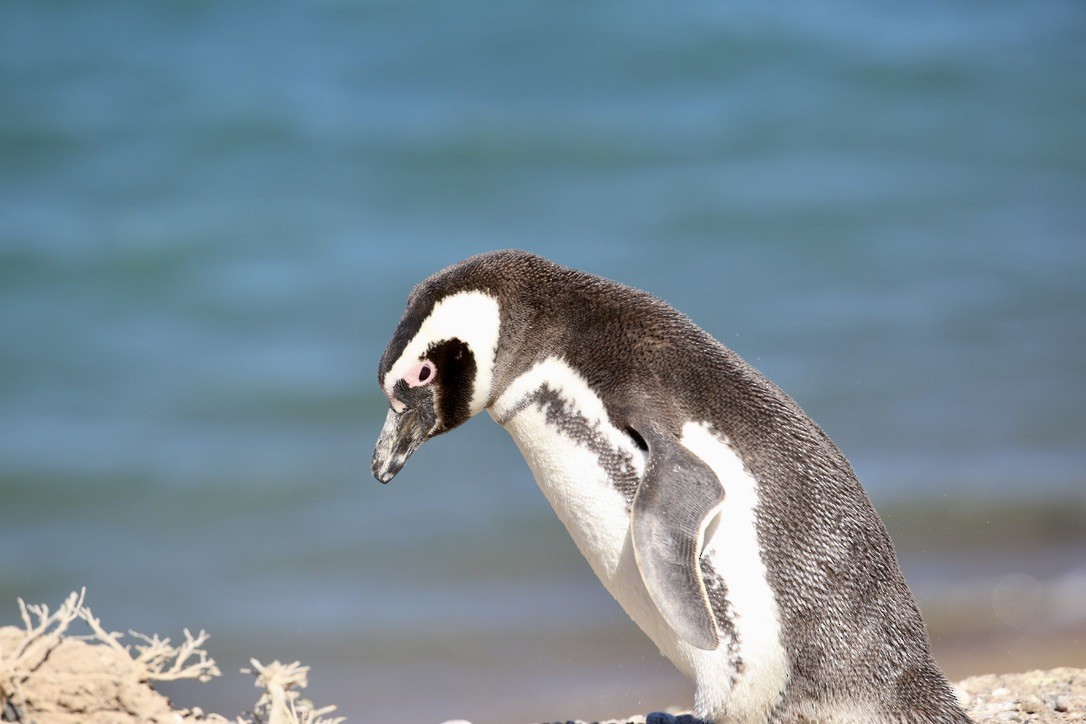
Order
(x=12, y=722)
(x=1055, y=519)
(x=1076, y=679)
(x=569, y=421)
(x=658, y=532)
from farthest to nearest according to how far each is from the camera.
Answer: (x=1055, y=519)
(x=1076, y=679)
(x=569, y=421)
(x=658, y=532)
(x=12, y=722)

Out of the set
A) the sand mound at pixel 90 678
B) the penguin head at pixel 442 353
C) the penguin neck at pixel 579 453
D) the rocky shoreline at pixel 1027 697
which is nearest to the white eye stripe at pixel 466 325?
the penguin head at pixel 442 353

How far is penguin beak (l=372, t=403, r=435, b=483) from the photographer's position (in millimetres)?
3258

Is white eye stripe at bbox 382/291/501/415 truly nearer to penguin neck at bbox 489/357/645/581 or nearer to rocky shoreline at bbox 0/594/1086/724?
penguin neck at bbox 489/357/645/581

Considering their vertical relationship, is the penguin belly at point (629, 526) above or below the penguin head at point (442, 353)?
below

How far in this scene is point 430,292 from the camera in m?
3.11

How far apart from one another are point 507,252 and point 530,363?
30 cm

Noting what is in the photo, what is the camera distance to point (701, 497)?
2756mm

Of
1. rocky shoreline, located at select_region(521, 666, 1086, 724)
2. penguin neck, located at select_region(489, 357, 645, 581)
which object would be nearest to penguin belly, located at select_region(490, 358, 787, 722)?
penguin neck, located at select_region(489, 357, 645, 581)

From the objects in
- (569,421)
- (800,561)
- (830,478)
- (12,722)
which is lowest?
(12,722)

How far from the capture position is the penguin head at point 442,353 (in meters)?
3.10

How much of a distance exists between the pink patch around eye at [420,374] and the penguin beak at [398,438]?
11 cm

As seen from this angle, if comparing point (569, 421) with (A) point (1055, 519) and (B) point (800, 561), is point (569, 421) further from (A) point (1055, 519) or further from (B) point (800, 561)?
(A) point (1055, 519)

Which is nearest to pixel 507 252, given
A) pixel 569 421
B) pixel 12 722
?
pixel 569 421

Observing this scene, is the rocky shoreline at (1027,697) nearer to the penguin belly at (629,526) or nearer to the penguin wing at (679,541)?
the penguin belly at (629,526)
